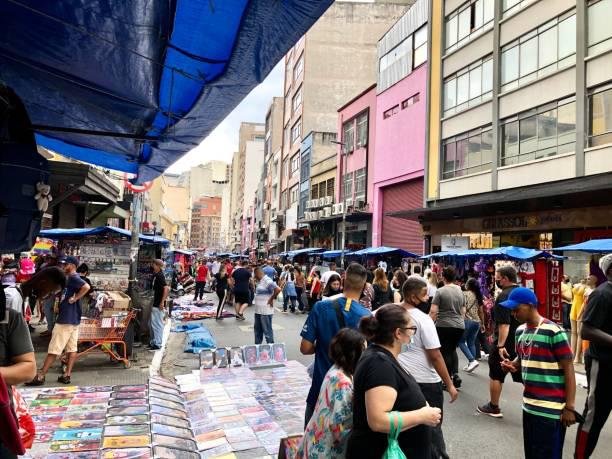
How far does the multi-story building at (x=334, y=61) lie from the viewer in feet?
171

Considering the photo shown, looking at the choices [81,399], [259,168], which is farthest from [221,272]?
[259,168]

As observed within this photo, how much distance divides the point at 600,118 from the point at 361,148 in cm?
2086

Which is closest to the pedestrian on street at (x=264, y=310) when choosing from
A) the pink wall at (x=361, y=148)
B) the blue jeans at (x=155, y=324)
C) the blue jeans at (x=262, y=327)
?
the blue jeans at (x=262, y=327)

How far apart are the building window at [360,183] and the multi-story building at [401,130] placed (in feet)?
4.25

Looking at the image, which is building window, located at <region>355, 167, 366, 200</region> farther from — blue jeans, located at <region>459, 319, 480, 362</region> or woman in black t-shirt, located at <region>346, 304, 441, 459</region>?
woman in black t-shirt, located at <region>346, 304, 441, 459</region>

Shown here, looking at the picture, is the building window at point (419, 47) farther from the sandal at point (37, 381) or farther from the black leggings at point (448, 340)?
the sandal at point (37, 381)

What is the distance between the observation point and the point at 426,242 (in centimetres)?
2897

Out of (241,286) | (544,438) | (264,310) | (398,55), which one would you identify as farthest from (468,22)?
(544,438)

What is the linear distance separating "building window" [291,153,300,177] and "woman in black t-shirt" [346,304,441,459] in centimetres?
5411

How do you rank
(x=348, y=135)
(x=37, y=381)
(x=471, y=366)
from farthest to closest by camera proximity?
(x=348, y=135)
(x=471, y=366)
(x=37, y=381)

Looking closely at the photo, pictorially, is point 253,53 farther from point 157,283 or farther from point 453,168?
point 453,168

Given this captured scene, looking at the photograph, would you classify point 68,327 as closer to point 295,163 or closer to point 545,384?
point 545,384

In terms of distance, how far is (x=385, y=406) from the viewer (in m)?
2.75

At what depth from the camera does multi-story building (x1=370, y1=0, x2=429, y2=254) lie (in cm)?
2975
